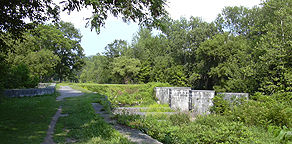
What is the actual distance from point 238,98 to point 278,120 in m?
2.76

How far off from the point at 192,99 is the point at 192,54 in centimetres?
1880

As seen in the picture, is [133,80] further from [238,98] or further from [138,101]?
[238,98]

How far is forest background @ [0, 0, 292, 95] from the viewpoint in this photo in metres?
13.7

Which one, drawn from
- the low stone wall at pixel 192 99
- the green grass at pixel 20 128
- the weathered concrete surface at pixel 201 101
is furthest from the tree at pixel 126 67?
the green grass at pixel 20 128

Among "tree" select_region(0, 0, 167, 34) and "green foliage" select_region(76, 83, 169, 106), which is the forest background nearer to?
"tree" select_region(0, 0, 167, 34)

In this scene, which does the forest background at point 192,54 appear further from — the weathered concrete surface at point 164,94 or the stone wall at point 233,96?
the weathered concrete surface at point 164,94

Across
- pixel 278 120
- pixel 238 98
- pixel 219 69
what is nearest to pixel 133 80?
pixel 219 69

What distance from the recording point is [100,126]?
5031 millimetres

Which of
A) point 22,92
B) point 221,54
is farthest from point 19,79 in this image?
point 221,54

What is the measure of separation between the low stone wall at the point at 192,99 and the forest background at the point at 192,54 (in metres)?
5.00

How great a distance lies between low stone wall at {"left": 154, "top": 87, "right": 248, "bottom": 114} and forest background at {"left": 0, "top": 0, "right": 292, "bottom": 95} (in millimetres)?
5002

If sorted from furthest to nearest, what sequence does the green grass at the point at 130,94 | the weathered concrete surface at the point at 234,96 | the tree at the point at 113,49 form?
the tree at the point at 113,49, the green grass at the point at 130,94, the weathered concrete surface at the point at 234,96

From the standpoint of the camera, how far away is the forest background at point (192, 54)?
45.1 feet

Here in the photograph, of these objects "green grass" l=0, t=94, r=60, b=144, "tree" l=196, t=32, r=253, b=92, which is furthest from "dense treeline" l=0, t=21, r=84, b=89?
"tree" l=196, t=32, r=253, b=92
